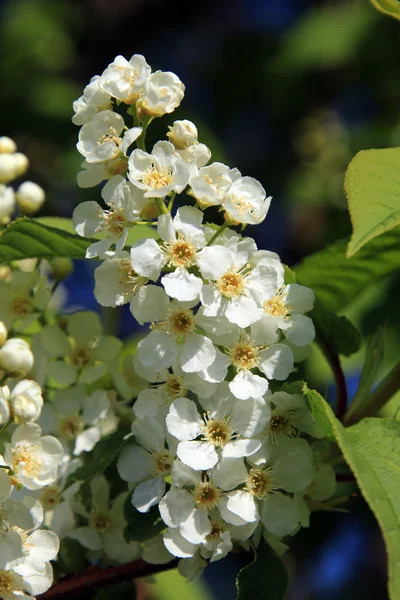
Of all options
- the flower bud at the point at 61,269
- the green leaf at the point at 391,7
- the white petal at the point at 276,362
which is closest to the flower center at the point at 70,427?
the flower bud at the point at 61,269

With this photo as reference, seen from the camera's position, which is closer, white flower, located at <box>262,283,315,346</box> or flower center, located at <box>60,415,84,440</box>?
white flower, located at <box>262,283,315,346</box>

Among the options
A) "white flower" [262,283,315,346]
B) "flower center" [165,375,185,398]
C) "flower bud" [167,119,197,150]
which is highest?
"flower bud" [167,119,197,150]

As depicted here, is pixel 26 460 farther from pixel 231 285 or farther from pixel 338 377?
pixel 338 377

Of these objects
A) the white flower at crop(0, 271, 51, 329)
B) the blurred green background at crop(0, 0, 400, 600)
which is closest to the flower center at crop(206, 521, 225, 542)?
the white flower at crop(0, 271, 51, 329)

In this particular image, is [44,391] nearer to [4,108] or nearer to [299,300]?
[299,300]

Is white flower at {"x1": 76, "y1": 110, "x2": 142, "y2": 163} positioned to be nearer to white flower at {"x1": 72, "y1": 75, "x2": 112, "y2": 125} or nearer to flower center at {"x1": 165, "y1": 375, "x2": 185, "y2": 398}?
white flower at {"x1": 72, "y1": 75, "x2": 112, "y2": 125}

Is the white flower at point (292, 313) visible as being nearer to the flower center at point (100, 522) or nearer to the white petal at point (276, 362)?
the white petal at point (276, 362)
